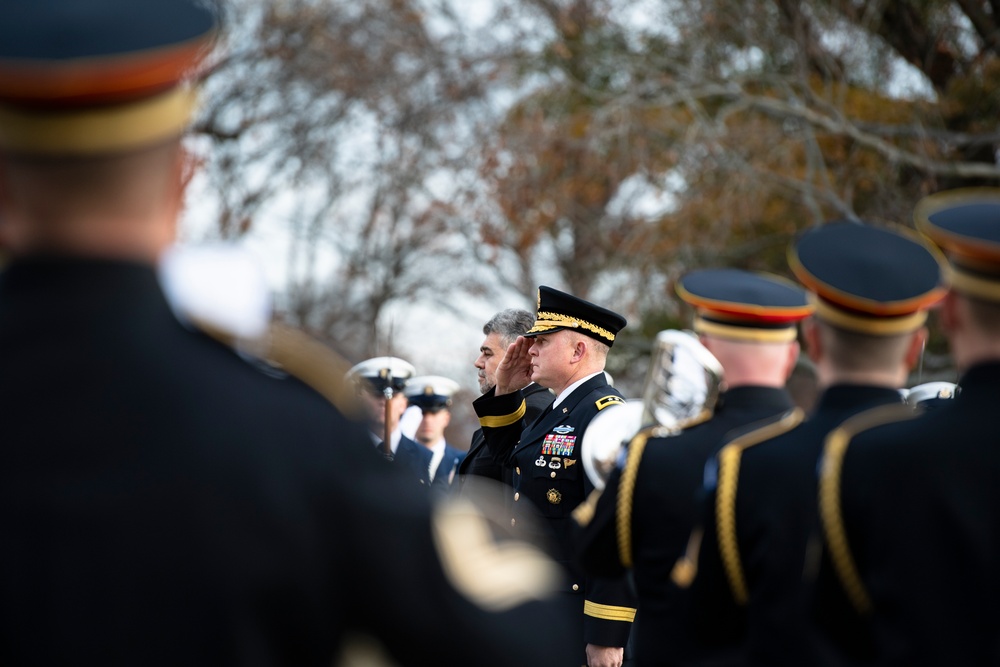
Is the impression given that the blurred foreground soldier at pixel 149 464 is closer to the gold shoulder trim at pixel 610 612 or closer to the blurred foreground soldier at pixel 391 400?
the gold shoulder trim at pixel 610 612

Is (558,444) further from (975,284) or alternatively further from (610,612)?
(975,284)

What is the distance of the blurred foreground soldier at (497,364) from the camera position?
6612mm

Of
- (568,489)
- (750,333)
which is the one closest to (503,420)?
(568,489)

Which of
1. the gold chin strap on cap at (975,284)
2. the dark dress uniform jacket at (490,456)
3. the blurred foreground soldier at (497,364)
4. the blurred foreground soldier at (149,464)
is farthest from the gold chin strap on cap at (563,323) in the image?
the blurred foreground soldier at (149,464)

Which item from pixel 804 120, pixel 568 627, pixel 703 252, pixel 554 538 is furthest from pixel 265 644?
pixel 703 252

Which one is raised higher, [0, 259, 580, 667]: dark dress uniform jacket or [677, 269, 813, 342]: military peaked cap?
[0, 259, 580, 667]: dark dress uniform jacket

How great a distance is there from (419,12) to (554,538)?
669 inches

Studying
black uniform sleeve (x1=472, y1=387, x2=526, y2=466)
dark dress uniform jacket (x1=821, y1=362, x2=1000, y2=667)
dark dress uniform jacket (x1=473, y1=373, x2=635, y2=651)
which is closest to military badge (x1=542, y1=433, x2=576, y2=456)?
dark dress uniform jacket (x1=473, y1=373, x2=635, y2=651)

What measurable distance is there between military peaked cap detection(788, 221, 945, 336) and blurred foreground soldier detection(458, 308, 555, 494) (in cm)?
356

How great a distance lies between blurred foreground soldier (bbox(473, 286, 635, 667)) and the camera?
5.24 meters

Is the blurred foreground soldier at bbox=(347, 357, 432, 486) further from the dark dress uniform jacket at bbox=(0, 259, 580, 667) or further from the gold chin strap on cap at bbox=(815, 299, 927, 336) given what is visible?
the dark dress uniform jacket at bbox=(0, 259, 580, 667)

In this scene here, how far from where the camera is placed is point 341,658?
1484 millimetres

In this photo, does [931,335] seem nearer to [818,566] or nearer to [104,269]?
[818,566]

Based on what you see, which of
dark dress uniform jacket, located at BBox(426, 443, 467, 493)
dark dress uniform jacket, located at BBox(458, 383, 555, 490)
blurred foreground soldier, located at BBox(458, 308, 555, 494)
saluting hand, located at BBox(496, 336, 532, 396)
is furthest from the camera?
dark dress uniform jacket, located at BBox(426, 443, 467, 493)
